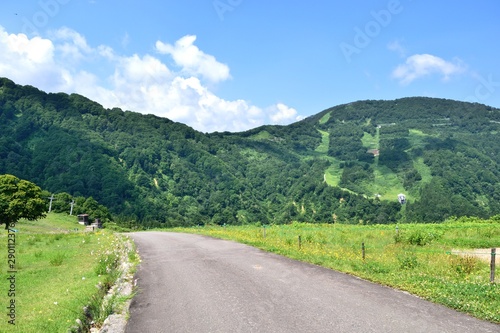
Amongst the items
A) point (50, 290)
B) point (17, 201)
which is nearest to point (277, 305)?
point (50, 290)

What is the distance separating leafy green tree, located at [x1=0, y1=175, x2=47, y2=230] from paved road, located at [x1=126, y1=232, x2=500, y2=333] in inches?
2349

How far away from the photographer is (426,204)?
601 feet

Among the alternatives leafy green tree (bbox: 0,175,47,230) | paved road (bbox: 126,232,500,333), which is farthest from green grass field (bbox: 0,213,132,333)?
leafy green tree (bbox: 0,175,47,230)

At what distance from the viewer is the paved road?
8180 millimetres

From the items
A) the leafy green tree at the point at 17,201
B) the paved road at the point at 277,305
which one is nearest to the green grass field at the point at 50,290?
the paved road at the point at 277,305

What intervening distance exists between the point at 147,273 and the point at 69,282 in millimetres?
3034

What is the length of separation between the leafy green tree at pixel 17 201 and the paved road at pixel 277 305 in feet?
196

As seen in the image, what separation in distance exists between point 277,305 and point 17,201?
233 ft

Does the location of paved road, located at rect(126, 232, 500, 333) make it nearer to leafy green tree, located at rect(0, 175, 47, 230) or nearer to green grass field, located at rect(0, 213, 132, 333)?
green grass field, located at rect(0, 213, 132, 333)

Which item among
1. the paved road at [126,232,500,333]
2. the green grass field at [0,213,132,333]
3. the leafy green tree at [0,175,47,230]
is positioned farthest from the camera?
the leafy green tree at [0,175,47,230]

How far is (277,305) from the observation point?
9.73 metres

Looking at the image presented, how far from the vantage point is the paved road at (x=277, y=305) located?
8.18m

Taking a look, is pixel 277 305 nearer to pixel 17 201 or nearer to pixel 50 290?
pixel 50 290

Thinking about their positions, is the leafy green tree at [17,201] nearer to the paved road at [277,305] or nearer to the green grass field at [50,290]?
the green grass field at [50,290]
